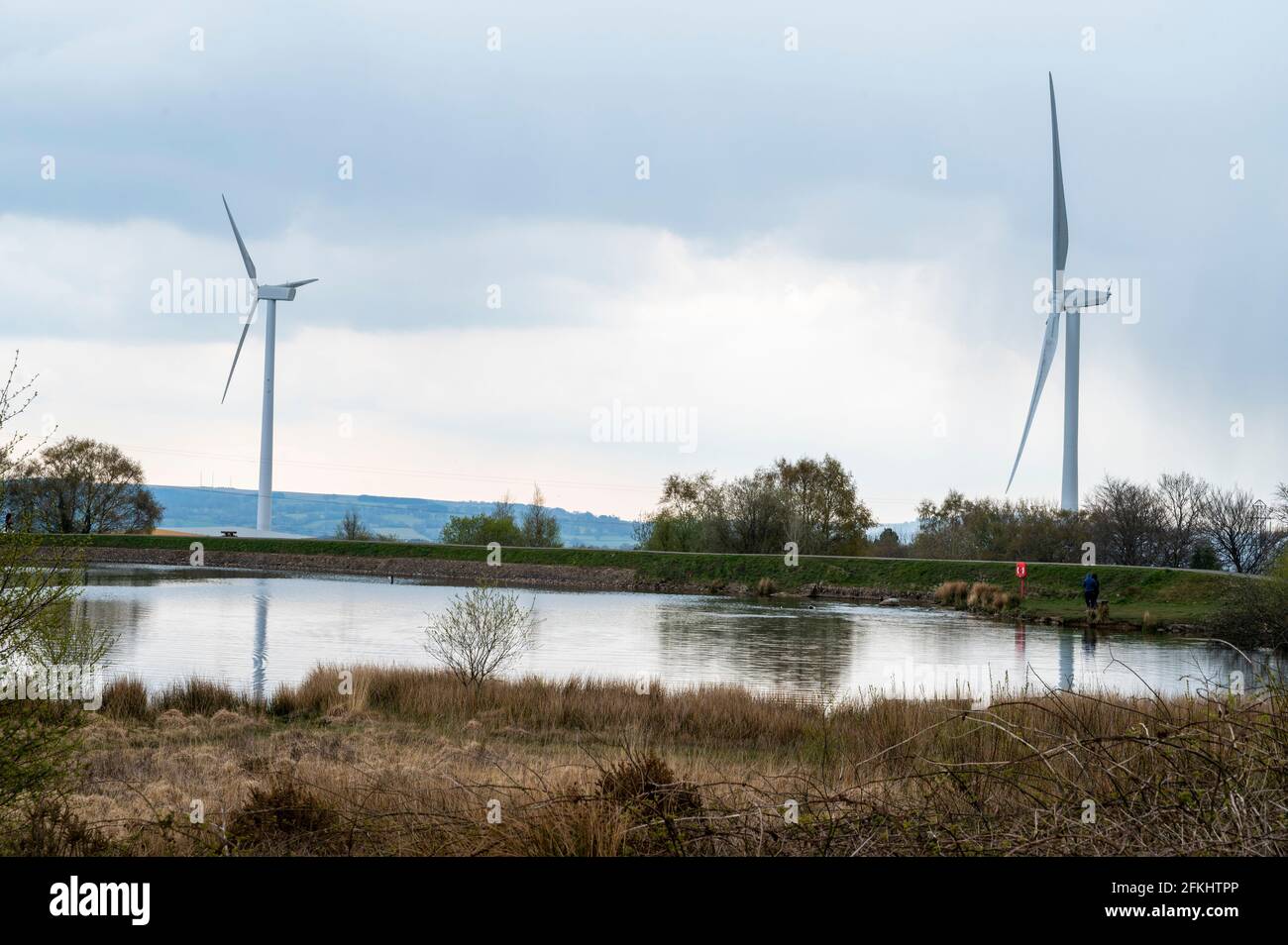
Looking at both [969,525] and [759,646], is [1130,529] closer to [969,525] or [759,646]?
[969,525]

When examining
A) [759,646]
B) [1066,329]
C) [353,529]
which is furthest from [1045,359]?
[353,529]

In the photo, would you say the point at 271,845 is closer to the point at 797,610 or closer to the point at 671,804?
the point at 671,804

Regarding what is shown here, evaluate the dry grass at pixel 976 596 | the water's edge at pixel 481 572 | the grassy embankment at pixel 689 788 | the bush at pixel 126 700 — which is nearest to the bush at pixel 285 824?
the grassy embankment at pixel 689 788

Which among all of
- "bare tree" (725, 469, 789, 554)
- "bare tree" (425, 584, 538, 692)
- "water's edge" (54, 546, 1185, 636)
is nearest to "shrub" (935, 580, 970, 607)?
"water's edge" (54, 546, 1185, 636)

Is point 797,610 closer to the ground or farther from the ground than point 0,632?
closer to the ground

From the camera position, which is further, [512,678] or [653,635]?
[653,635]

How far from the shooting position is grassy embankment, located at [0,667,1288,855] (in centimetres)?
629

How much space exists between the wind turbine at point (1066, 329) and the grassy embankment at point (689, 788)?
47.4 m

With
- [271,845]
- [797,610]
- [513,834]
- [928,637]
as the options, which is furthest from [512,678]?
[797,610]

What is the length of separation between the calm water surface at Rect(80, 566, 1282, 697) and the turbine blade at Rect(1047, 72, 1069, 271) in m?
21.3

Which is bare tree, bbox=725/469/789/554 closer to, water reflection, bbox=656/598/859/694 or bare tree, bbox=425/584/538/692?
water reflection, bbox=656/598/859/694

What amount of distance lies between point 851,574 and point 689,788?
203 feet
